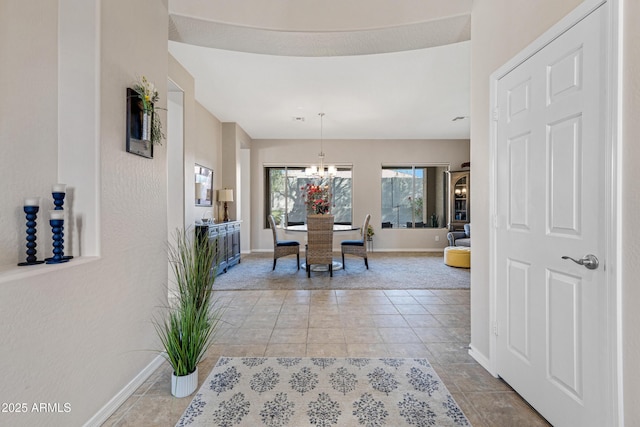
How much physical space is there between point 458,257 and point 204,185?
4.84m

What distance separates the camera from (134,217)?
2061mm

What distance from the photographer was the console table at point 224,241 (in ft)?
15.3

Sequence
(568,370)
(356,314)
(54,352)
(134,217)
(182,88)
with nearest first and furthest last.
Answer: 1. (54,352)
2. (568,370)
3. (134,217)
4. (356,314)
5. (182,88)

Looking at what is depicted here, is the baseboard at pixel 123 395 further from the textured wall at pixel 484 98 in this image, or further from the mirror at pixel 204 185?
the mirror at pixel 204 185

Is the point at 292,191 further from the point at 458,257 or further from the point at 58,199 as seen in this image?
the point at 58,199

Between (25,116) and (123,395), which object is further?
(123,395)

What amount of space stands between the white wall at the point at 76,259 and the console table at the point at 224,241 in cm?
241

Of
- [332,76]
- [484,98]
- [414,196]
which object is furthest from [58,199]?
[414,196]

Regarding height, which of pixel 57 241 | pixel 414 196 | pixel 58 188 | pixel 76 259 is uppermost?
pixel 414 196

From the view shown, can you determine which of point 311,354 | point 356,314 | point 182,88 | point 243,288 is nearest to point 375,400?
point 311,354

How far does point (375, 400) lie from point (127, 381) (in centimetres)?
154

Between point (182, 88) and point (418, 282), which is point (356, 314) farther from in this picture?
point (182, 88)

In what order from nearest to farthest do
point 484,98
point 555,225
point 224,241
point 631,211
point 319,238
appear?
point 631,211, point 555,225, point 484,98, point 319,238, point 224,241

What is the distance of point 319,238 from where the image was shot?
4.86m
